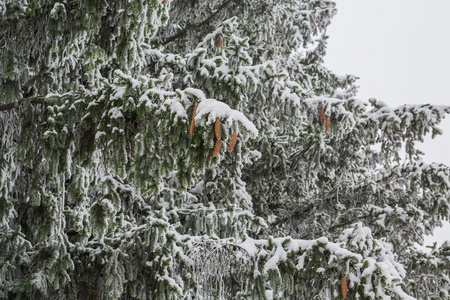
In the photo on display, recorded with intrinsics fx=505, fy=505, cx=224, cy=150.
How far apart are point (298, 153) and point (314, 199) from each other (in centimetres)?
98

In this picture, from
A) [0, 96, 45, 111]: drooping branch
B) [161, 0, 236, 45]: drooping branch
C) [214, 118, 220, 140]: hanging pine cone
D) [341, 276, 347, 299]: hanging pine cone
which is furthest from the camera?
[161, 0, 236, 45]: drooping branch

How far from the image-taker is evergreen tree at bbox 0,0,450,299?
3.64 metres

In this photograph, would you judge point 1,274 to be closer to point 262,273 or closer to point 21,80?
point 21,80

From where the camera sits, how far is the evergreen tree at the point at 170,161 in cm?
364

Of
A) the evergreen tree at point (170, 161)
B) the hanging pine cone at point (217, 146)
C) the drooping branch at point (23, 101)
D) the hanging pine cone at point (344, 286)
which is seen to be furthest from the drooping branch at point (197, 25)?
the hanging pine cone at point (344, 286)

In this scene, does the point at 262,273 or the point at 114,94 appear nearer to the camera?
the point at 114,94

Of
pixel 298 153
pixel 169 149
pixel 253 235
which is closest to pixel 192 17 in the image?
pixel 298 153

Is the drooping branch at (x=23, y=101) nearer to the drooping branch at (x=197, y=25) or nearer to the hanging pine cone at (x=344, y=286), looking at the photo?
the hanging pine cone at (x=344, y=286)

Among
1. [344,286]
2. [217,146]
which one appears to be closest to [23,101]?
[217,146]

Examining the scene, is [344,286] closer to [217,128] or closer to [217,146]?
[217,146]

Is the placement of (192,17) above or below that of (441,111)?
above

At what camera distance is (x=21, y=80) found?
509 centimetres

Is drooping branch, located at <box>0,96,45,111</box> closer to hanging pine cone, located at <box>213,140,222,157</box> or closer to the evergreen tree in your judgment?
the evergreen tree

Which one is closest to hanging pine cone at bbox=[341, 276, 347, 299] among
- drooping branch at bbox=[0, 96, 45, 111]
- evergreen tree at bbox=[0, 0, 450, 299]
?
evergreen tree at bbox=[0, 0, 450, 299]
